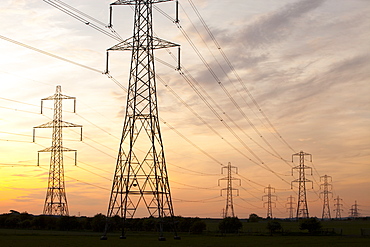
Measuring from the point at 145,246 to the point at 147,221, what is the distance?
2718 inches

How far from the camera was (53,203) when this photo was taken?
106312 mm

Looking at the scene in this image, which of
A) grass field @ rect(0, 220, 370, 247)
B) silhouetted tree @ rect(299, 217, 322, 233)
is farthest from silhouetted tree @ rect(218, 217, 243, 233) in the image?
grass field @ rect(0, 220, 370, 247)

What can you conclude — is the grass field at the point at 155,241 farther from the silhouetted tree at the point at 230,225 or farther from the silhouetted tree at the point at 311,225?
the silhouetted tree at the point at 230,225

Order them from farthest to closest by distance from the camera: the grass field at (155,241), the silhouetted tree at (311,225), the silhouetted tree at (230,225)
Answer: the silhouetted tree at (230,225), the silhouetted tree at (311,225), the grass field at (155,241)

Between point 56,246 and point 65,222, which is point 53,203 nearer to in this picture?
point 65,222

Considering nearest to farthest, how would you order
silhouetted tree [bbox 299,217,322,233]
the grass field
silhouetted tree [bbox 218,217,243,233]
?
the grass field
silhouetted tree [bbox 299,217,322,233]
silhouetted tree [bbox 218,217,243,233]

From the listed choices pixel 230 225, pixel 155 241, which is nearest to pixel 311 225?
pixel 230 225

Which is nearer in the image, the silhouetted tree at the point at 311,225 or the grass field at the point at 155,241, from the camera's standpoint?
the grass field at the point at 155,241

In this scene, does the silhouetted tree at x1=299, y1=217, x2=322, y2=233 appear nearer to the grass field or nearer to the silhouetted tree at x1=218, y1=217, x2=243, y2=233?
the silhouetted tree at x1=218, y1=217, x2=243, y2=233

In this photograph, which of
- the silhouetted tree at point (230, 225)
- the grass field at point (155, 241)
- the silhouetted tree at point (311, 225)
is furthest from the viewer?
the silhouetted tree at point (230, 225)

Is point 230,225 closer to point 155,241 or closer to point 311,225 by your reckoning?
point 311,225

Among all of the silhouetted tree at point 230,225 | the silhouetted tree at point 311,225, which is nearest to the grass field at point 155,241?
the silhouetted tree at point 311,225

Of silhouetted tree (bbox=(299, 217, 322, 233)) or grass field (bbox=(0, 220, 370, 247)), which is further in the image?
silhouetted tree (bbox=(299, 217, 322, 233))

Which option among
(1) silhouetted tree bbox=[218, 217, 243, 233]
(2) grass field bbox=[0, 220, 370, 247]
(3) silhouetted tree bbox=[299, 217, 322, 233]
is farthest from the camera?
(1) silhouetted tree bbox=[218, 217, 243, 233]
